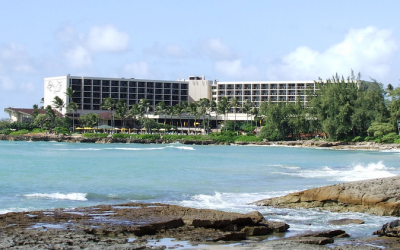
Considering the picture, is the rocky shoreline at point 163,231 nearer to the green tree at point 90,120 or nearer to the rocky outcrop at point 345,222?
the rocky outcrop at point 345,222

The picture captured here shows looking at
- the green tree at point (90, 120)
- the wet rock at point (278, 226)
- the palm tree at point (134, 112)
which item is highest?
the palm tree at point (134, 112)

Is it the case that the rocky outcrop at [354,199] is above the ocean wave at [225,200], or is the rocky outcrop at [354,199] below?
above

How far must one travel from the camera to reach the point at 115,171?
131ft

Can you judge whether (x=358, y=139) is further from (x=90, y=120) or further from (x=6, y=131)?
(x=6, y=131)

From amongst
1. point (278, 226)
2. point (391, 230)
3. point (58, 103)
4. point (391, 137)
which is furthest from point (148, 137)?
point (391, 230)

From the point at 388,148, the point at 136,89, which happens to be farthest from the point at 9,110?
the point at 388,148

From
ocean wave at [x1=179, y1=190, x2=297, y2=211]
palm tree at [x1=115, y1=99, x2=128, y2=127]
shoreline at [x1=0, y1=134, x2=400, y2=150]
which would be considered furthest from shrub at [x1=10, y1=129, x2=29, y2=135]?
ocean wave at [x1=179, y1=190, x2=297, y2=211]

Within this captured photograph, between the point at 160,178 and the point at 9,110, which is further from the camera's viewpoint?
the point at 9,110

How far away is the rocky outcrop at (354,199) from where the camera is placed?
61.7 feet

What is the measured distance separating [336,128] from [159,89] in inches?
2666

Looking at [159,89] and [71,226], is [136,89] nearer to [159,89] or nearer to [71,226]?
[159,89]

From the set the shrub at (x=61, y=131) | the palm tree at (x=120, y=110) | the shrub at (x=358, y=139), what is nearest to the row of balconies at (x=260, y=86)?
the palm tree at (x=120, y=110)

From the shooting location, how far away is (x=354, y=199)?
19.5 m

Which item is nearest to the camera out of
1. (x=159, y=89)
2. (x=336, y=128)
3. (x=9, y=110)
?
(x=336, y=128)
